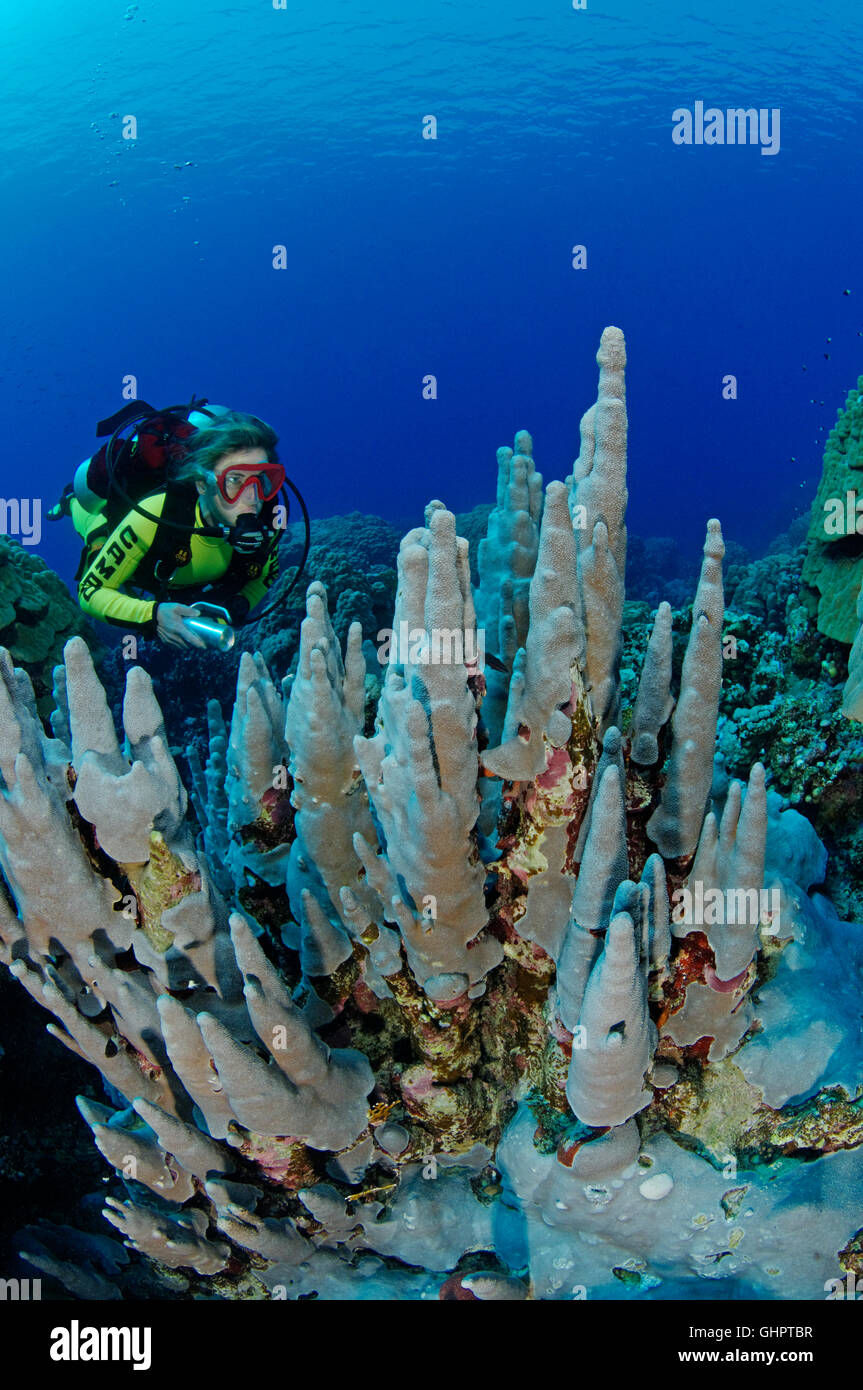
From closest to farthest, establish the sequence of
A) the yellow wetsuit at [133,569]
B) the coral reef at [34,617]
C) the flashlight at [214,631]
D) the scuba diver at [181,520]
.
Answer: the flashlight at [214,631]
the yellow wetsuit at [133,569]
the scuba diver at [181,520]
the coral reef at [34,617]

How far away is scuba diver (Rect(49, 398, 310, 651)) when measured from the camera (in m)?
4.67

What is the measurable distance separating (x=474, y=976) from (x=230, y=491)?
357cm

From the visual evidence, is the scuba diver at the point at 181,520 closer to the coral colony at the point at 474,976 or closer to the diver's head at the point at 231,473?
the diver's head at the point at 231,473

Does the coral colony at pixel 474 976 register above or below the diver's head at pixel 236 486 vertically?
below

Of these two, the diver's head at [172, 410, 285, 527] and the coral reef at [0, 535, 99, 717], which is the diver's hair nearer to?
the diver's head at [172, 410, 285, 527]

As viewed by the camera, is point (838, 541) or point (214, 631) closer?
point (214, 631)

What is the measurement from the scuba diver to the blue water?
93.4 ft

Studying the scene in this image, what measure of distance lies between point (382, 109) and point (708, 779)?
67633 mm

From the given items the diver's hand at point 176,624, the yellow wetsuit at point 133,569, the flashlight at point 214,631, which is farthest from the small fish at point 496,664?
the yellow wetsuit at point 133,569

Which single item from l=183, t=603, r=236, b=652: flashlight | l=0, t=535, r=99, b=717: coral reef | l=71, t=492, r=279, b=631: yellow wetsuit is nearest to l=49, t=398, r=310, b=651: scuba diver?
l=71, t=492, r=279, b=631: yellow wetsuit

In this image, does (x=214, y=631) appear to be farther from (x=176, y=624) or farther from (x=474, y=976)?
(x=474, y=976)

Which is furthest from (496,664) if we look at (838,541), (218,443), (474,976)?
(838,541)

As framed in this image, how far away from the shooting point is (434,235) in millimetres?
76500

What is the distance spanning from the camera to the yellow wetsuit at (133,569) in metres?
4.48
